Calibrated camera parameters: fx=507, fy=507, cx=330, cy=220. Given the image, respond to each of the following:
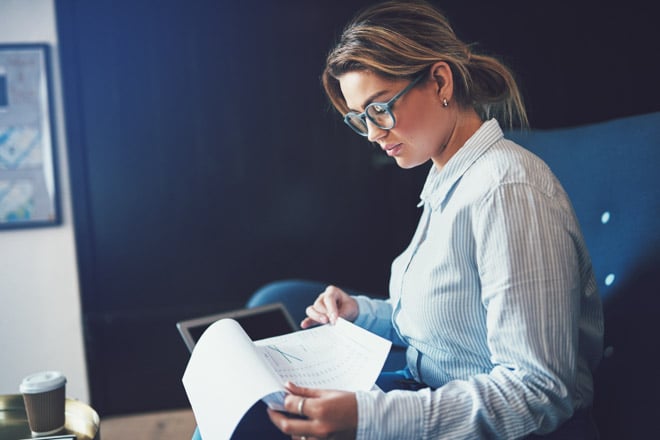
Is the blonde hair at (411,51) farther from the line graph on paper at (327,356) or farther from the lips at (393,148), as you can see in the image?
the line graph on paper at (327,356)

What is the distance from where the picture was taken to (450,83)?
83 centimetres

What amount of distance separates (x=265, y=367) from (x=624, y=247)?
0.70m

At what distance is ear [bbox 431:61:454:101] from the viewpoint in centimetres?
82

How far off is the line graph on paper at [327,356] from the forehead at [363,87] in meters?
0.40

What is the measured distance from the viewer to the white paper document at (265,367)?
0.69 meters

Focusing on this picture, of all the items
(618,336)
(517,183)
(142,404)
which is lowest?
(142,404)

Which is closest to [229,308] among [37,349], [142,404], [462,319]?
[142,404]

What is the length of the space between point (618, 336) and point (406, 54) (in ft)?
2.04

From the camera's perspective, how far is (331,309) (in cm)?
100

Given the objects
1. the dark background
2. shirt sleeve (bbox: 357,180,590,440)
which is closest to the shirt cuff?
shirt sleeve (bbox: 357,180,590,440)

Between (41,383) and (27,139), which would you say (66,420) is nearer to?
(41,383)

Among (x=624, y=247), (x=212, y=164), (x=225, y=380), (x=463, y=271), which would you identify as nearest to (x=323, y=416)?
(x=225, y=380)

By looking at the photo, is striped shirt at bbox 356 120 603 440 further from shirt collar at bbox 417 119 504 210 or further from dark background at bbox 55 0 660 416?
dark background at bbox 55 0 660 416

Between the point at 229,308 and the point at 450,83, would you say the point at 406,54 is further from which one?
the point at 229,308
